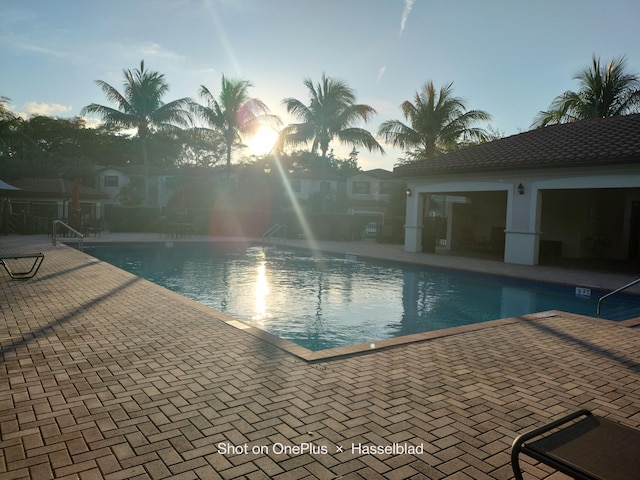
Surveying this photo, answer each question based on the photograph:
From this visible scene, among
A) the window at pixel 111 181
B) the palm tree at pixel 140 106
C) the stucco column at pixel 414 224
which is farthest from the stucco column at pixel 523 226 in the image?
the window at pixel 111 181

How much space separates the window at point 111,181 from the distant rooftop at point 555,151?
1189 inches

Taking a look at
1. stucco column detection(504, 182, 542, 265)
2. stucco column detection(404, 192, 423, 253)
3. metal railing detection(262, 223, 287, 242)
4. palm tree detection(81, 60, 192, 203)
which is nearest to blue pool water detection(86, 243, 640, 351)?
stucco column detection(504, 182, 542, 265)

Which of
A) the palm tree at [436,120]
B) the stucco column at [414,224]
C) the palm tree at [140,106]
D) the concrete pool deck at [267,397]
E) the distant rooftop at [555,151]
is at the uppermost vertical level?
the palm tree at [140,106]

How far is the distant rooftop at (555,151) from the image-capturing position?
1305cm

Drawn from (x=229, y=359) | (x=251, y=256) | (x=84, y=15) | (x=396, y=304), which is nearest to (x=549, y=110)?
(x=251, y=256)

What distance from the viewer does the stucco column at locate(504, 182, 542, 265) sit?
1475 centimetres

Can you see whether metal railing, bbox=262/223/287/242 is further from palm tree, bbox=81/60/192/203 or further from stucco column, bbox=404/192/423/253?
palm tree, bbox=81/60/192/203

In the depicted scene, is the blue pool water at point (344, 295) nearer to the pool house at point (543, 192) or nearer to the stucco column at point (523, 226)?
the stucco column at point (523, 226)

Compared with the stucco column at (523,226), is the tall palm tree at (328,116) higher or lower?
higher

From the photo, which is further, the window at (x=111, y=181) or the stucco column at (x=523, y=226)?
the window at (x=111, y=181)

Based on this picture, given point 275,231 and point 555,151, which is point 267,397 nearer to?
point 555,151

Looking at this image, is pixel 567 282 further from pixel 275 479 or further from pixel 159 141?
pixel 159 141

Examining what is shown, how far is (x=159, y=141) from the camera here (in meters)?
47.8

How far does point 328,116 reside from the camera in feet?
95.5
